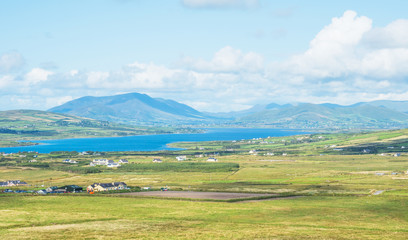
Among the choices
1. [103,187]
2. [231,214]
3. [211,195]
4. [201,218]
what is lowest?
[103,187]

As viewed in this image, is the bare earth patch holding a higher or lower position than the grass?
lower

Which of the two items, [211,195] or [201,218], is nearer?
[201,218]

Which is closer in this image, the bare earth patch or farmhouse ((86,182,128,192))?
the bare earth patch

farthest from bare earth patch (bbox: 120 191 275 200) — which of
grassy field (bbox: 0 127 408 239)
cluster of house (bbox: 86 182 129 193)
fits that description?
cluster of house (bbox: 86 182 129 193)

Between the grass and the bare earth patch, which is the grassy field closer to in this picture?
the grass

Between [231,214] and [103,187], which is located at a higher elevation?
[231,214]

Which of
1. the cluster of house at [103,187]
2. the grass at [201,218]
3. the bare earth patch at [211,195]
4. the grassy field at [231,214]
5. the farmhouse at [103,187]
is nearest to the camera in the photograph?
the grass at [201,218]

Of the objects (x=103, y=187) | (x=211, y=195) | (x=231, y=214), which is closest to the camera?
(x=231, y=214)

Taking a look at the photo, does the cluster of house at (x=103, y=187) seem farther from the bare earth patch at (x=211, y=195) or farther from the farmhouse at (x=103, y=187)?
the bare earth patch at (x=211, y=195)

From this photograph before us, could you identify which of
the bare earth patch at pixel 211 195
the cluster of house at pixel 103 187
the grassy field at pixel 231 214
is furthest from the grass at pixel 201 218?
the cluster of house at pixel 103 187

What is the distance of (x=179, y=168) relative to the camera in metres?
197

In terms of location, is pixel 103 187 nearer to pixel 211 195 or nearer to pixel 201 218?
pixel 211 195

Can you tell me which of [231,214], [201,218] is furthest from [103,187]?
[201,218]

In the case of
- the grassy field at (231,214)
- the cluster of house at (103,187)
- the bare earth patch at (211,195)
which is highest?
the grassy field at (231,214)
